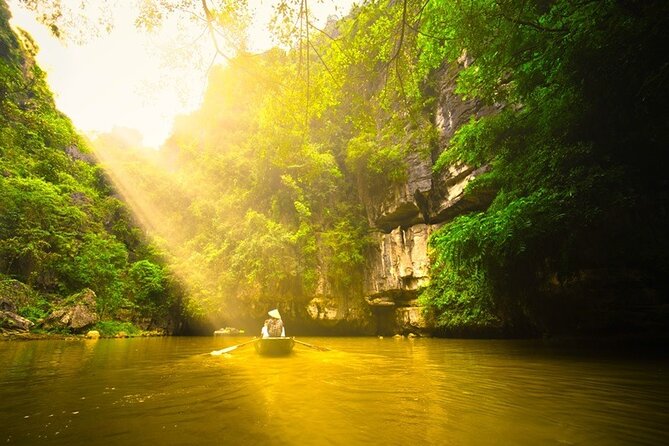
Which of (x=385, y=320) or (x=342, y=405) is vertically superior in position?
(x=385, y=320)

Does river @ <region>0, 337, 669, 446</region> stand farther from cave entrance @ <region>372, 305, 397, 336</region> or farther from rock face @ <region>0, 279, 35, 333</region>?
cave entrance @ <region>372, 305, 397, 336</region>

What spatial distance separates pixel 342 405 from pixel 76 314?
17.3 m

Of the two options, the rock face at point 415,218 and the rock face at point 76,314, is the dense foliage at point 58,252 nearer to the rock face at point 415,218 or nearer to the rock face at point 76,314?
the rock face at point 76,314

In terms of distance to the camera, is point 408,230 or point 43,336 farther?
point 408,230

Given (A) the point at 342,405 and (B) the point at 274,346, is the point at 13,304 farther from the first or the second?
(A) the point at 342,405

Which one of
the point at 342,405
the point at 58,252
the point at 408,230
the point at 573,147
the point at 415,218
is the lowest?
the point at 342,405

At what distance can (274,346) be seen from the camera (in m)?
7.50

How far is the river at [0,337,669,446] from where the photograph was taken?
7.54ft

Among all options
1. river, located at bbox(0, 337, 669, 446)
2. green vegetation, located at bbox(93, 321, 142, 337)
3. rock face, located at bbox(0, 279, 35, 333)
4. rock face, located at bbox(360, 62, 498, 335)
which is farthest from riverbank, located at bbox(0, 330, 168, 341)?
rock face, located at bbox(360, 62, 498, 335)

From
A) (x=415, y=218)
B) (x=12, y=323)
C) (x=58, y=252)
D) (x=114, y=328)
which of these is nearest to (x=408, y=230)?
(x=415, y=218)

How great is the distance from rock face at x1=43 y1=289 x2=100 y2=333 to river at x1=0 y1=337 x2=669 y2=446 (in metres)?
11.4

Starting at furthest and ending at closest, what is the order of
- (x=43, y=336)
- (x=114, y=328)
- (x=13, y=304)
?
(x=114, y=328)
(x=13, y=304)
(x=43, y=336)

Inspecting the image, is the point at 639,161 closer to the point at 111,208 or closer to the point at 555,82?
the point at 555,82

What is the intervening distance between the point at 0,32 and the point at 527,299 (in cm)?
2779
